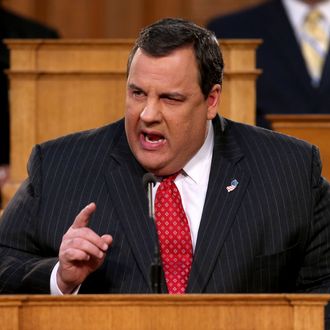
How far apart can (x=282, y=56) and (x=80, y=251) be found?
5.88ft

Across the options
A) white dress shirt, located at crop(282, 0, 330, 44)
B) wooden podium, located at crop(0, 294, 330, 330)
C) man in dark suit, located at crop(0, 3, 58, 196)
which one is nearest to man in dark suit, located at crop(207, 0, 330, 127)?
white dress shirt, located at crop(282, 0, 330, 44)

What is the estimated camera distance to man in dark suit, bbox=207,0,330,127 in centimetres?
339

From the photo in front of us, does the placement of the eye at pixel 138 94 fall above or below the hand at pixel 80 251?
above

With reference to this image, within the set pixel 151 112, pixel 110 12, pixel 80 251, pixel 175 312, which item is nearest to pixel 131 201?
pixel 151 112

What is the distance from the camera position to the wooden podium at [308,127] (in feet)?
9.23

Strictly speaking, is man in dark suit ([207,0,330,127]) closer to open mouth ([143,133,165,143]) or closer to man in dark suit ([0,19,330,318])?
man in dark suit ([0,19,330,318])

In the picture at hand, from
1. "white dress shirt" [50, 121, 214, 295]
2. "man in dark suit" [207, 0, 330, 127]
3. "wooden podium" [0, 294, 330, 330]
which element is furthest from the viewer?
"man in dark suit" [207, 0, 330, 127]

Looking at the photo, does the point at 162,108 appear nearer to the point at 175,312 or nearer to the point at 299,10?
the point at 175,312

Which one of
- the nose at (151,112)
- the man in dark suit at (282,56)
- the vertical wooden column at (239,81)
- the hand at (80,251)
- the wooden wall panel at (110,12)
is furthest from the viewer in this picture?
the wooden wall panel at (110,12)

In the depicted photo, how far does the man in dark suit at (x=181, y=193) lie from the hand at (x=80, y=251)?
55 mm

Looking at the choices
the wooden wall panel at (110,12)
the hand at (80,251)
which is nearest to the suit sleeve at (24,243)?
the hand at (80,251)

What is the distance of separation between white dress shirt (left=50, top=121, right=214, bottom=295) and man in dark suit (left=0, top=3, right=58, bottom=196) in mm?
1300

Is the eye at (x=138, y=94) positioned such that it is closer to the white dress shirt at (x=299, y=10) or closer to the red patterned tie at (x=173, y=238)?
the red patterned tie at (x=173, y=238)

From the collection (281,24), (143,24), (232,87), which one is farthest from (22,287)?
(143,24)
